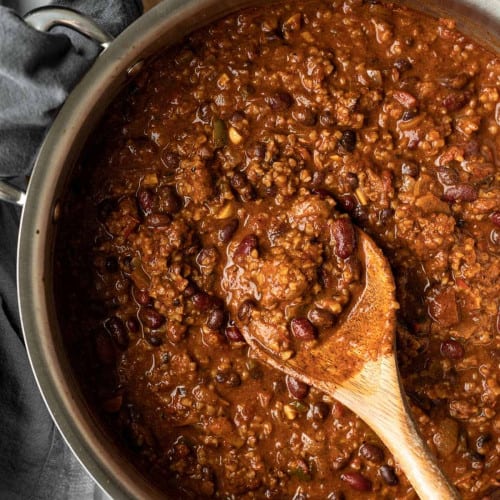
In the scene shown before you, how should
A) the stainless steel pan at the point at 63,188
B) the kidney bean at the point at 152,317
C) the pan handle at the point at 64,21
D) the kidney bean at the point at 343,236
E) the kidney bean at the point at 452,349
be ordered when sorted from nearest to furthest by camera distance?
1. the pan handle at the point at 64,21
2. the stainless steel pan at the point at 63,188
3. the kidney bean at the point at 343,236
4. the kidney bean at the point at 152,317
5. the kidney bean at the point at 452,349

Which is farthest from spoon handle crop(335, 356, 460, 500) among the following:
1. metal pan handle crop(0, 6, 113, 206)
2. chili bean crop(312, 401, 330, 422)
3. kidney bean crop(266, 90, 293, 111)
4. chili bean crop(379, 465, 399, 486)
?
metal pan handle crop(0, 6, 113, 206)

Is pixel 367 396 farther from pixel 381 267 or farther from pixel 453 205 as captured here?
pixel 453 205

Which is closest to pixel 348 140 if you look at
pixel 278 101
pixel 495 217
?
pixel 278 101

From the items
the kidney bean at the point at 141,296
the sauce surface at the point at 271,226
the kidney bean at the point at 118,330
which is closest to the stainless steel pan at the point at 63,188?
the sauce surface at the point at 271,226

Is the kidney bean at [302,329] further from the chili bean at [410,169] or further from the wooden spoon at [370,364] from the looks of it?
the chili bean at [410,169]

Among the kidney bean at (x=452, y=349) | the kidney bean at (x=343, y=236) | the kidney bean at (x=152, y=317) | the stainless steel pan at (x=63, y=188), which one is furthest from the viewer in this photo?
the kidney bean at (x=452, y=349)

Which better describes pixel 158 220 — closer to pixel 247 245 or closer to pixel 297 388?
pixel 247 245

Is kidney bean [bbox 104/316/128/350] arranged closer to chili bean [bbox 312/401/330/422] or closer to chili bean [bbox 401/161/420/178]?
chili bean [bbox 312/401/330/422]
